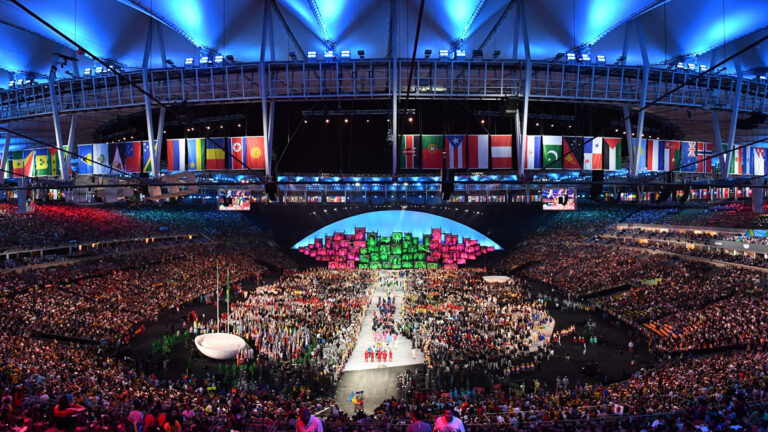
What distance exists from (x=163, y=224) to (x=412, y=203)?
24.0 meters

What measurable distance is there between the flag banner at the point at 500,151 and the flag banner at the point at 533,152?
0.71 meters

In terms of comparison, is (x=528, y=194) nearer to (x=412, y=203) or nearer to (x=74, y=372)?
(x=412, y=203)

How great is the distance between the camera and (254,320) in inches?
930

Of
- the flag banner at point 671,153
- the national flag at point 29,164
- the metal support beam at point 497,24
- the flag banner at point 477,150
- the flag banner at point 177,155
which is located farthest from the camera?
the metal support beam at point 497,24

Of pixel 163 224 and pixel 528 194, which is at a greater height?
pixel 528 194

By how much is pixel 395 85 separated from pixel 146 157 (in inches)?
459

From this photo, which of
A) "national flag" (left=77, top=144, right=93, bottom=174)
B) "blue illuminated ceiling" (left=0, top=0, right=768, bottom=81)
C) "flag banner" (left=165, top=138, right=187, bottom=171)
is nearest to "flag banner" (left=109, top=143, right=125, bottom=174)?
"national flag" (left=77, top=144, right=93, bottom=174)

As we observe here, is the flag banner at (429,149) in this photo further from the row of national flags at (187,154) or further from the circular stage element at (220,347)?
the circular stage element at (220,347)

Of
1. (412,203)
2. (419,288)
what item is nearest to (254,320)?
(419,288)

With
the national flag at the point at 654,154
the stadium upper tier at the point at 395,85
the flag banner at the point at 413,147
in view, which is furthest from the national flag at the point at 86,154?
the national flag at the point at 654,154

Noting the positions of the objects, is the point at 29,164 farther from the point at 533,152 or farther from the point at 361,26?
the point at 533,152

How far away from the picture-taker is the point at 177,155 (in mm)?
18938

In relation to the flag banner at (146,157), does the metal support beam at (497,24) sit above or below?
above

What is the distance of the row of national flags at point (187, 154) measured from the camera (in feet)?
59.8
